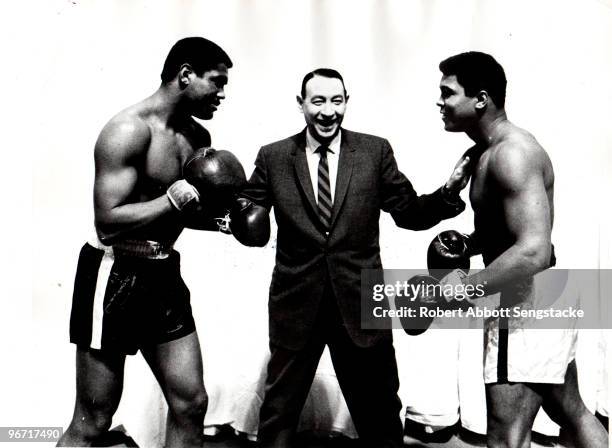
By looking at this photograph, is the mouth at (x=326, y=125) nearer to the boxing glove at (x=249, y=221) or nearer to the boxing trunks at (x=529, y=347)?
the boxing glove at (x=249, y=221)

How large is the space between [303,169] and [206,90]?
1.34 feet

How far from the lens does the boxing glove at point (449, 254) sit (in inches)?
77.9

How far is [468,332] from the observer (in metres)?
2.39

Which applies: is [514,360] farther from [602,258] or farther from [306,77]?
[306,77]

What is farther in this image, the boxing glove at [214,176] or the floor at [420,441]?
the floor at [420,441]

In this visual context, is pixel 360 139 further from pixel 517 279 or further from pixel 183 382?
pixel 183 382

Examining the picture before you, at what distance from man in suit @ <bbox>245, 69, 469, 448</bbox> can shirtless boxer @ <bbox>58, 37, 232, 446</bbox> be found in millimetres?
293

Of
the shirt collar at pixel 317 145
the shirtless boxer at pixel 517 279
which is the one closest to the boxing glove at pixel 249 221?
the shirt collar at pixel 317 145

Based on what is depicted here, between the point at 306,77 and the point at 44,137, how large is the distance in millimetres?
973

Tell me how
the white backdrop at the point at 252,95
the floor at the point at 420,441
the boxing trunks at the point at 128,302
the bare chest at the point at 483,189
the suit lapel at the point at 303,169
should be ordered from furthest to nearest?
the floor at the point at 420,441, the white backdrop at the point at 252,95, the suit lapel at the point at 303,169, the boxing trunks at the point at 128,302, the bare chest at the point at 483,189

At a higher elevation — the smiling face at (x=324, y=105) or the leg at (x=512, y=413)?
the smiling face at (x=324, y=105)

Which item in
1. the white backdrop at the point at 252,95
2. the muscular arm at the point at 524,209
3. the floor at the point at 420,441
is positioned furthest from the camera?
the floor at the point at 420,441

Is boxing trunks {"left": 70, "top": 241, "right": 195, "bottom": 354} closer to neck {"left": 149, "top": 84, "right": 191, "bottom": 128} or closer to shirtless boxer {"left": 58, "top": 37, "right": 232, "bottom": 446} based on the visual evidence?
shirtless boxer {"left": 58, "top": 37, "right": 232, "bottom": 446}

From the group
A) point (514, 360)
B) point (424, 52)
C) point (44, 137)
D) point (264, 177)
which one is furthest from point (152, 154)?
point (514, 360)
